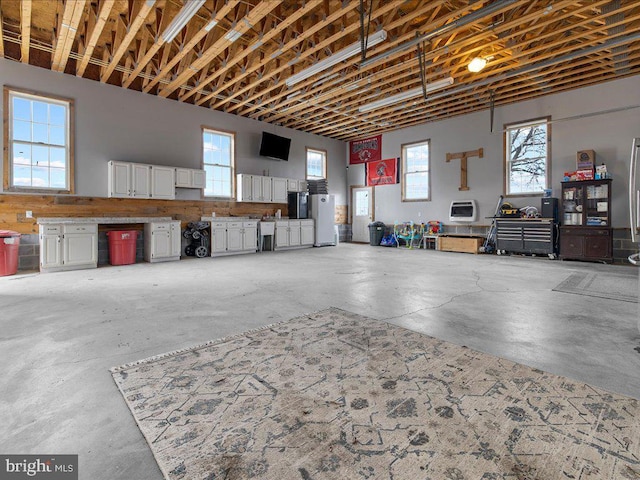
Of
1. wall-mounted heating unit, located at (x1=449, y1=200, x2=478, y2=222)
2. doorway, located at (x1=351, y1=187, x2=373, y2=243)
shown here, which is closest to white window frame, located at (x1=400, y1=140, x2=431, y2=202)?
wall-mounted heating unit, located at (x1=449, y1=200, x2=478, y2=222)

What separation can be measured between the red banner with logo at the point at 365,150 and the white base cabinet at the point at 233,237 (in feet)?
17.4

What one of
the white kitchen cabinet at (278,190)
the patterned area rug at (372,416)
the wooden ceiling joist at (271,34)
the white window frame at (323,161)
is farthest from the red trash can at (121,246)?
the white window frame at (323,161)

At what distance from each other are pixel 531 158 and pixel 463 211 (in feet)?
7.03

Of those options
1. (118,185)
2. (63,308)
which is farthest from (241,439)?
(118,185)

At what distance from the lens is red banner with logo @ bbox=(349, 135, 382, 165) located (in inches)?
464

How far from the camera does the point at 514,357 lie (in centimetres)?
231

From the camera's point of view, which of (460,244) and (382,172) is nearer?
(460,244)

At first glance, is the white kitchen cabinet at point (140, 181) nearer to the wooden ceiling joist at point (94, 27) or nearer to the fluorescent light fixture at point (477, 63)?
the wooden ceiling joist at point (94, 27)

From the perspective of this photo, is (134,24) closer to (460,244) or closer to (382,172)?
(382,172)

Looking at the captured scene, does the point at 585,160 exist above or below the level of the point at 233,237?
above

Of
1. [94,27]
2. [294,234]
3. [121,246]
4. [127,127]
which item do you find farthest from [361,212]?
[94,27]

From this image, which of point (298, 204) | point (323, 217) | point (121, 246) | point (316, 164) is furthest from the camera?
point (316, 164)

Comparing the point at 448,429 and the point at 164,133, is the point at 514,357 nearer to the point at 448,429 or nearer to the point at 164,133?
the point at 448,429

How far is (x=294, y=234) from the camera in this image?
1023cm
